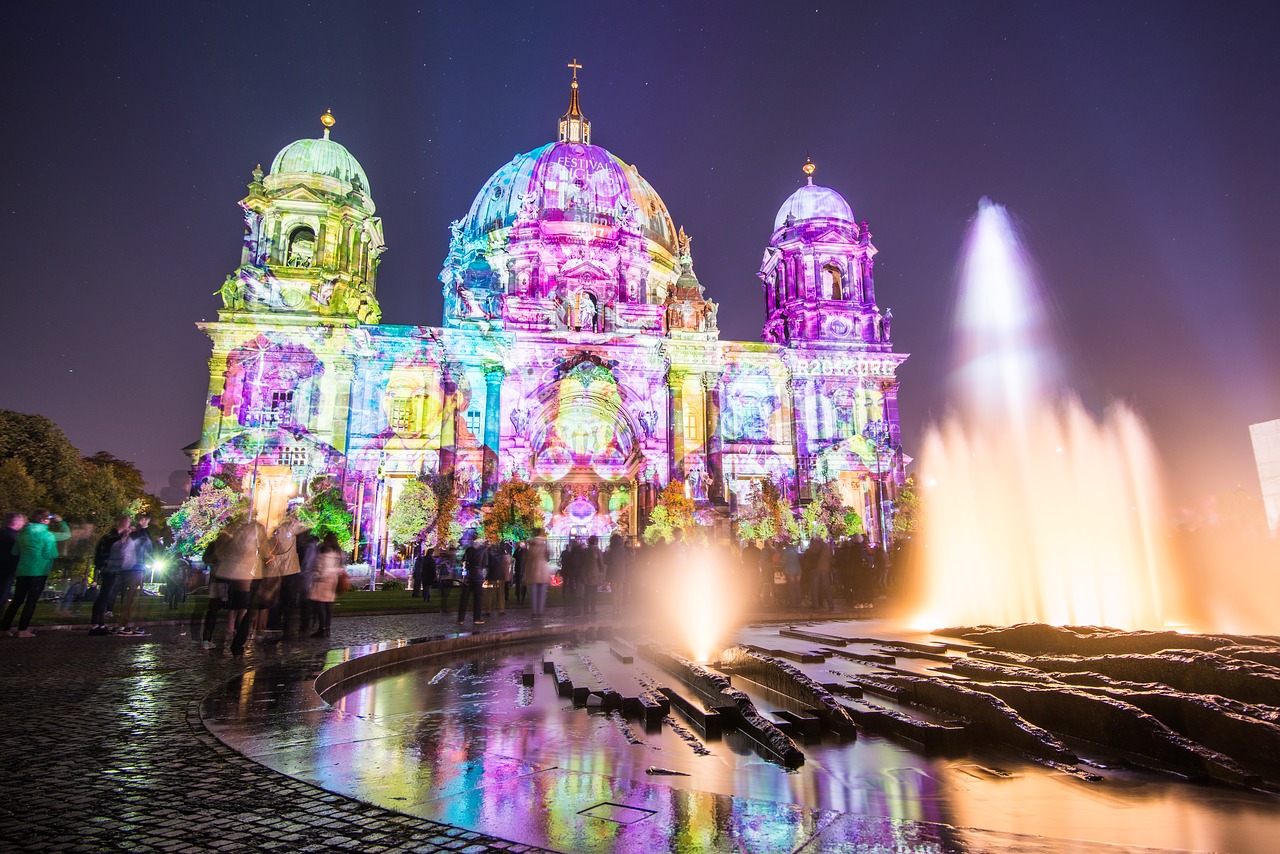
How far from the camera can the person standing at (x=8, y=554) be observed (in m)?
9.92

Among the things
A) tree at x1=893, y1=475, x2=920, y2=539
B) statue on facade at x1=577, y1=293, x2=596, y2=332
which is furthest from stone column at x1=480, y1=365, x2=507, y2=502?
tree at x1=893, y1=475, x2=920, y2=539

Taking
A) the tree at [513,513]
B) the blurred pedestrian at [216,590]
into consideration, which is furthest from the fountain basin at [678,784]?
the tree at [513,513]

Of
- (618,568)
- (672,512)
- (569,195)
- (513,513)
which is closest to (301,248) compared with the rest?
(569,195)

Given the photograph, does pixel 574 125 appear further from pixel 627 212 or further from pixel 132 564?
pixel 132 564

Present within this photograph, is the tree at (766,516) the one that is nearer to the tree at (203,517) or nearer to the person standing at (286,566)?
the tree at (203,517)

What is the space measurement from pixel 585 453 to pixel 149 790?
4428 centimetres

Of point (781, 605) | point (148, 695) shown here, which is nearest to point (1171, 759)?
point (148, 695)

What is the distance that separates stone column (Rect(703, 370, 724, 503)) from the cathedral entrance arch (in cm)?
443

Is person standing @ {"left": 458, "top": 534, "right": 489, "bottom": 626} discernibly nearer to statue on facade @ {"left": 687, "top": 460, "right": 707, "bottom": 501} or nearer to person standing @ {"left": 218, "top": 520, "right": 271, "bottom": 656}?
person standing @ {"left": 218, "top": 520, "right": 271, "bottom": 656}

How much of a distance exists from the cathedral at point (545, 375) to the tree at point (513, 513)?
8.35 feet

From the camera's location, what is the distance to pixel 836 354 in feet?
157

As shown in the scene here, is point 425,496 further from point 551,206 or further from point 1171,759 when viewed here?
point 1171,759

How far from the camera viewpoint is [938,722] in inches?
194

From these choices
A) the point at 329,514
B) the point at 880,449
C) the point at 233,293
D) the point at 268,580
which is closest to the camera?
the point at 268,580
